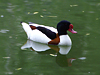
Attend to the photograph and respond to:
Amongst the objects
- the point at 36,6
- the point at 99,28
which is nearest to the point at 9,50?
the point at 99,28

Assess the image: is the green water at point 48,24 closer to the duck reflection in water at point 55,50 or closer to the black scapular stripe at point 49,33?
the duck reflection in water at point 55,50

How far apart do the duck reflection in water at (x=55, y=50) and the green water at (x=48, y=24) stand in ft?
0.55

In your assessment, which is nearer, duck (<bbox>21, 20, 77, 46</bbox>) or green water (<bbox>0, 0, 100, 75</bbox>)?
green water (<bbox>0, 0, 100, 75</bbox>)

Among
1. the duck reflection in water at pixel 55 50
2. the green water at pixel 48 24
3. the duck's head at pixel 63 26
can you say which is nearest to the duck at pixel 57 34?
the duck's head at pixel 63 26

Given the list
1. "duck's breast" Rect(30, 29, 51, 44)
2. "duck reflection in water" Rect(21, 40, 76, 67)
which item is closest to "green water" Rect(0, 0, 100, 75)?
"duck reflection in water" Rect(21, 40, 76, 67)

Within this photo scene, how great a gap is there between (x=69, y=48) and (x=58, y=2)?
582cm

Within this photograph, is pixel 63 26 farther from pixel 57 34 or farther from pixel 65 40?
pixel 65 40

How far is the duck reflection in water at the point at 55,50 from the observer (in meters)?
10.8

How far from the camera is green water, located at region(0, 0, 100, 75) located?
10.1 m

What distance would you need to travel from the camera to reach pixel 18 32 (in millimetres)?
13156

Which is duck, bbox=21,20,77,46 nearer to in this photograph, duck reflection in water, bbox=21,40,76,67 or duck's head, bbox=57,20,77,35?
duck's head, bbox=57,20,77,35

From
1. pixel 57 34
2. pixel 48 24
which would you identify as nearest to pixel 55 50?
pixel 57 34

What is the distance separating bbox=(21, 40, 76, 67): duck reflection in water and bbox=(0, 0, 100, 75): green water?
0.55ft

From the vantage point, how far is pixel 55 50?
468 inches
